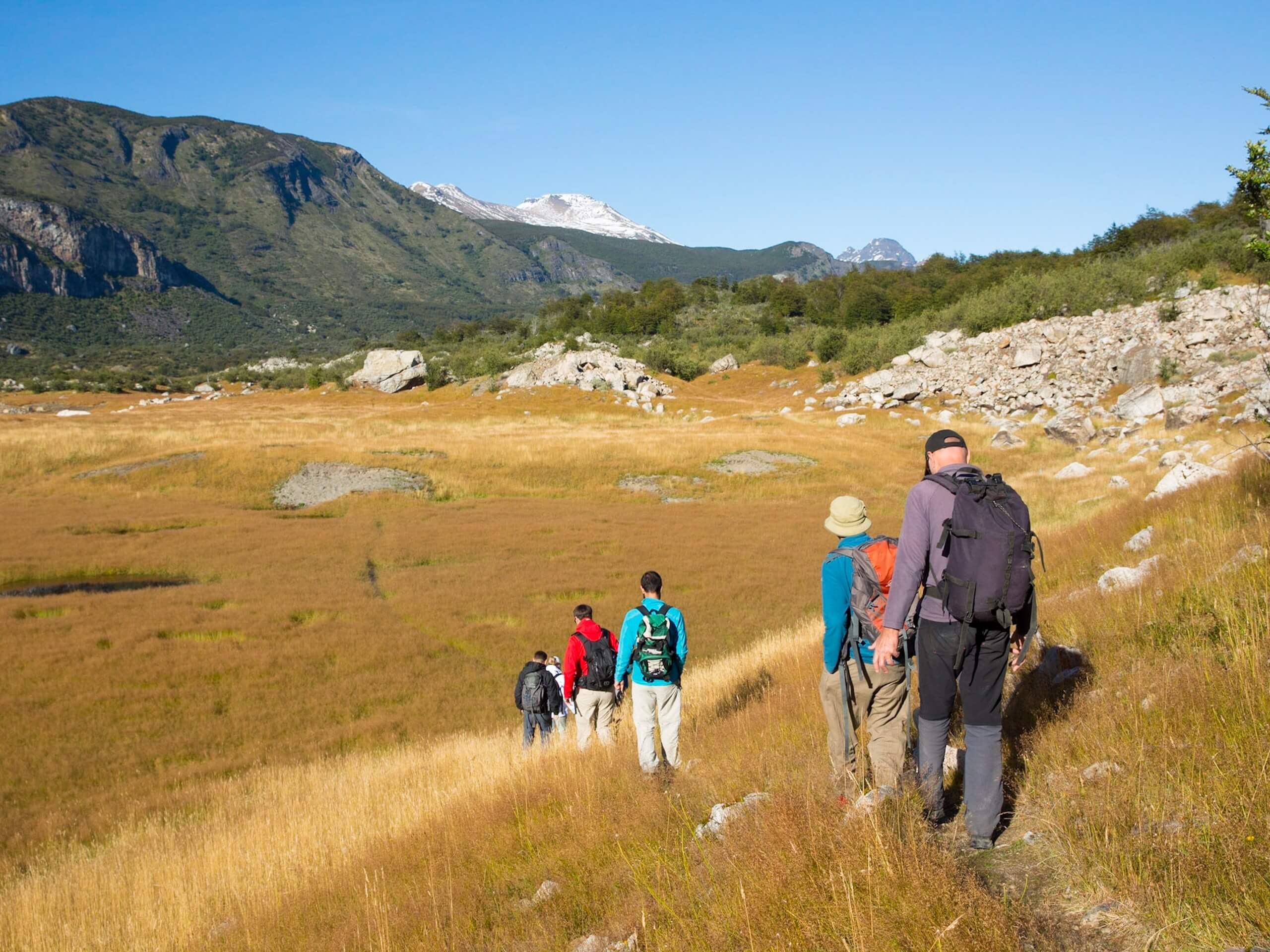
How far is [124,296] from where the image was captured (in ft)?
591

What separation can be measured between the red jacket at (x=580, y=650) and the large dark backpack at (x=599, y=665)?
0.03 metres

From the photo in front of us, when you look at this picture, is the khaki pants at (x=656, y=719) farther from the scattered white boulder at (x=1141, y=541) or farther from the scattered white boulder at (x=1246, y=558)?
the scattered white boulder at (x=1141, y=541)

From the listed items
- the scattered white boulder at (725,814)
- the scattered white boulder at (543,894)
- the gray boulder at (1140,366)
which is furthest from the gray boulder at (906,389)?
the scattered white boulder at (543,894)

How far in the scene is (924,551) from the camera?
4234 mm

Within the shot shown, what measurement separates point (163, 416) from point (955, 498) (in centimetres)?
7285

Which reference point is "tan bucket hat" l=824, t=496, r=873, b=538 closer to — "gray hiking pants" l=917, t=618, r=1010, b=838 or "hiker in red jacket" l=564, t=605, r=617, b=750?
"gray hiking pants" l=917, t=618, r=1010, b=838

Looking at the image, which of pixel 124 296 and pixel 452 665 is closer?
pixel 452 665

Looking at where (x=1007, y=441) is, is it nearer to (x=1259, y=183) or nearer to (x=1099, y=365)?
(x=1099, y=365)

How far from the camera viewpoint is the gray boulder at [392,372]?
78750 mm

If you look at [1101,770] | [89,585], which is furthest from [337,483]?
[1101,770]

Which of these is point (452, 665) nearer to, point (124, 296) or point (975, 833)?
point (975, 833)

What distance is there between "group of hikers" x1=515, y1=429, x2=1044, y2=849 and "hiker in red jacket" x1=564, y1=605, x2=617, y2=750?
12.3ft

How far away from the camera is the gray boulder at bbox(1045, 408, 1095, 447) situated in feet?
133

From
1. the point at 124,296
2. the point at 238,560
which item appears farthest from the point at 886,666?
the point at 124,296
